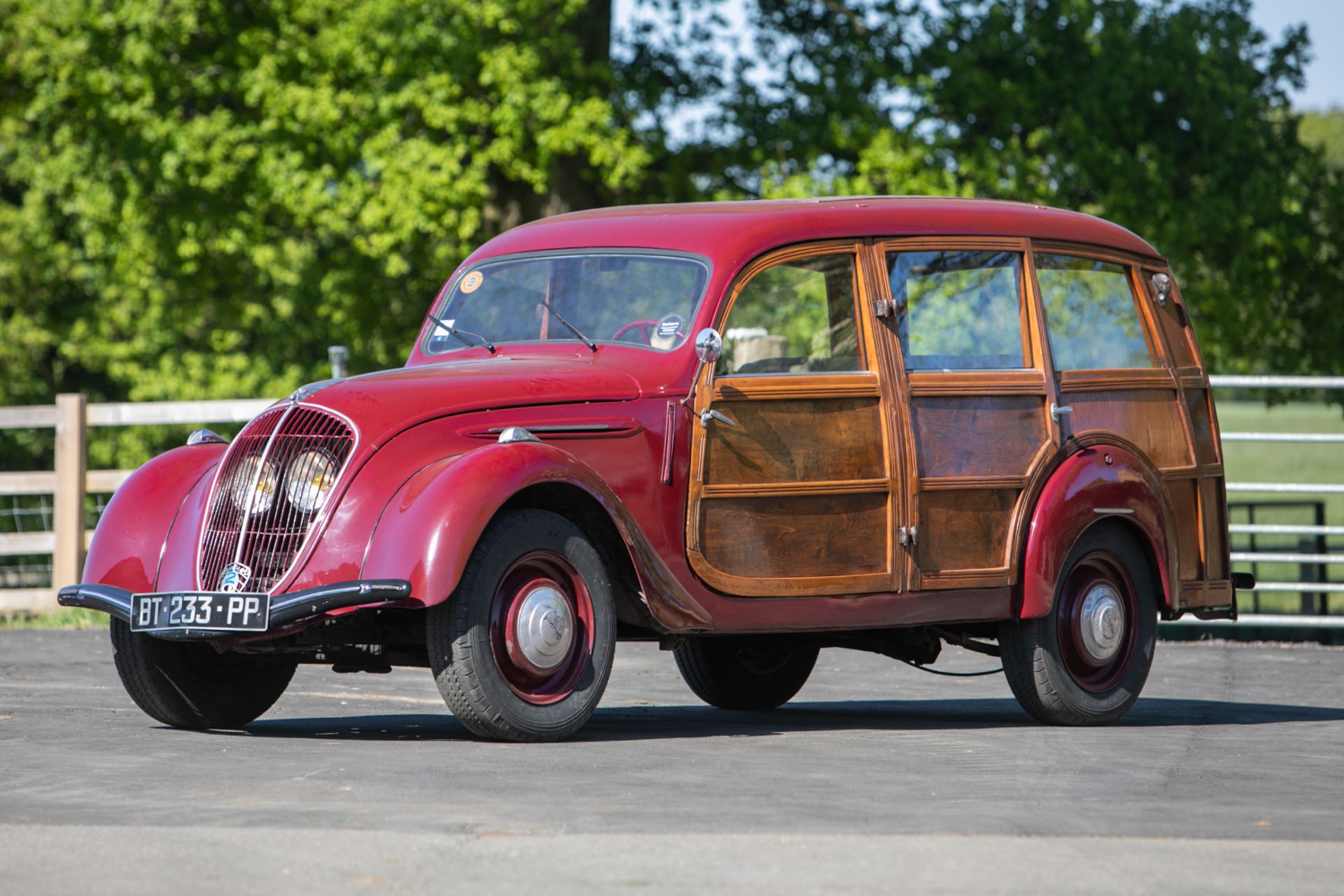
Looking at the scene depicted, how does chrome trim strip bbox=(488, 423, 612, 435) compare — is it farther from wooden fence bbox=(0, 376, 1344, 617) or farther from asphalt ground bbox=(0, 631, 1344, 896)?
wooden fence bbox=(0, 376, 1344, 617)

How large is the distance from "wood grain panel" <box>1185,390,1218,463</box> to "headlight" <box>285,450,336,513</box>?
443 centimetres

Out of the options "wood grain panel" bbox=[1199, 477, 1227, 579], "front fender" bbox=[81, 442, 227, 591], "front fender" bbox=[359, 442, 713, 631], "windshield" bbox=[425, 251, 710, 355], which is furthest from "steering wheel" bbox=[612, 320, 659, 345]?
"wood grain panel" bbox=[1199, 477, 1227, 579]

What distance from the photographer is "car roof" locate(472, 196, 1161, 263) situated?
816 cm

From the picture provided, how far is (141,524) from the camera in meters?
7.67

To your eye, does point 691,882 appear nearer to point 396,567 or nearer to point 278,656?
point 396,567

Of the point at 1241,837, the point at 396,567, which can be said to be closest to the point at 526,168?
the point at 396,567

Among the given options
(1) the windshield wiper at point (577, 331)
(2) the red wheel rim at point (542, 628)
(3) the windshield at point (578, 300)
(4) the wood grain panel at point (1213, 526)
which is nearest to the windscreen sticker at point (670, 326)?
(3) the windshield at point (578, 300)

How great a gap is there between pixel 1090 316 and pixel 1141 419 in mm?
546

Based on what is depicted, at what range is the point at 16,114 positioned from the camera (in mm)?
24906

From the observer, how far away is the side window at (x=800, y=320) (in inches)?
324

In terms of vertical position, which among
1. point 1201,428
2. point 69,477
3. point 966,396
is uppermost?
point 966,396

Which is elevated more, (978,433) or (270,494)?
(978,433)

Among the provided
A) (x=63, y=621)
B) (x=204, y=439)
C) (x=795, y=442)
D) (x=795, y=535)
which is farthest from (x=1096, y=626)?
(x=63, y=621)

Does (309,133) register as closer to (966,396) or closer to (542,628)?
(966,396)
